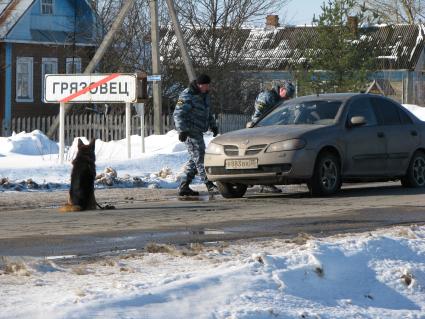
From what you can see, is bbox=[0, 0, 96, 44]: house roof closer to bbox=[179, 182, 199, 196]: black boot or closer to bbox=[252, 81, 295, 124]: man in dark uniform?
bbox=[252, 81, 295, 124]: man in dark uniform

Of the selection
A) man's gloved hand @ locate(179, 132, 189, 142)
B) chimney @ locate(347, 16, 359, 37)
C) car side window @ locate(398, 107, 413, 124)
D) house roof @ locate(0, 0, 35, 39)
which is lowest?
man's gloved hand @ locate(179, 132, 189, 142)

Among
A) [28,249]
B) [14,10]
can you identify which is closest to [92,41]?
[14,10]

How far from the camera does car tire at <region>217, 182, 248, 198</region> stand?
1642 centimetres

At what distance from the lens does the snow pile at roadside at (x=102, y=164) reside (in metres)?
18.6

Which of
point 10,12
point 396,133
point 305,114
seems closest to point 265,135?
point 305,114

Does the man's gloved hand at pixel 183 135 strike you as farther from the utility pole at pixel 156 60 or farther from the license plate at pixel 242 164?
the utility pole at pixel 156 60

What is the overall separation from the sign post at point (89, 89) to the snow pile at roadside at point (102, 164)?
1.02 metres

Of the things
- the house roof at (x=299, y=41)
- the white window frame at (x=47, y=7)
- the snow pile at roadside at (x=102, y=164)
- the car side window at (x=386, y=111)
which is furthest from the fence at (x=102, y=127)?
the house roof at (x=299, y=41)

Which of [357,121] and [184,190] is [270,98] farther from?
[184,190]

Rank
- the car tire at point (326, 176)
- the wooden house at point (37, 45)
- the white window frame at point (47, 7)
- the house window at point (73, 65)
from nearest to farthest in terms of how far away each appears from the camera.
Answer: the car tire at point (326, 176)
the wooden house at point (37, 45)
the house window at point (73, 65)
the white window frame at point (47, 7)

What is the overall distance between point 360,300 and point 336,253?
0.83m

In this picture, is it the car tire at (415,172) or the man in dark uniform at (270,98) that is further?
the man in dark uniform at (270,98)

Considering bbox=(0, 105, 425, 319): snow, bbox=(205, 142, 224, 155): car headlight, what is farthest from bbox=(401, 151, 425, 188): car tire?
bbox=(0, 105, 425, 319): snow

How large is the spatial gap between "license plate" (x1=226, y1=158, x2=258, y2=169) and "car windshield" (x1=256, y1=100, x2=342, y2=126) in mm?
1297
